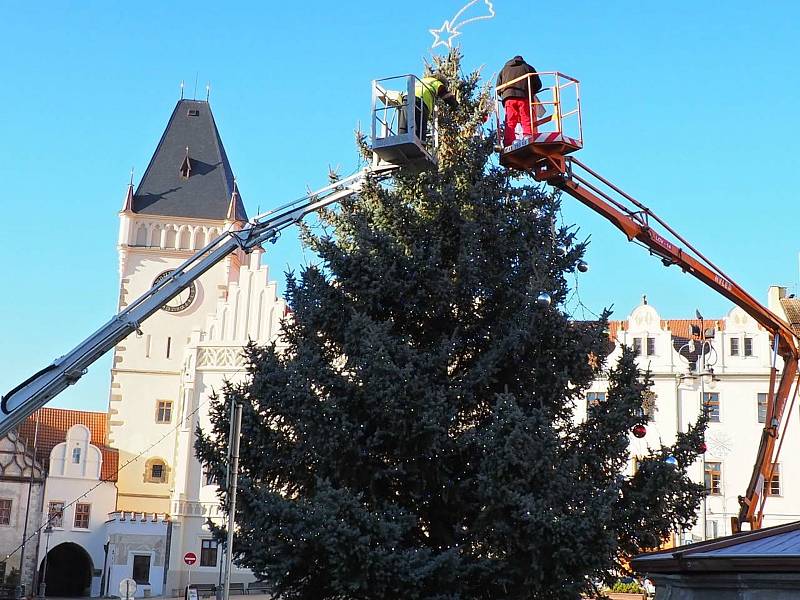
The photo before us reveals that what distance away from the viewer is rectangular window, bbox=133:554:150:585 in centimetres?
4181

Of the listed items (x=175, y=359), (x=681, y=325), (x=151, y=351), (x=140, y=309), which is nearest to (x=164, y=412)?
(x=175, y=359)

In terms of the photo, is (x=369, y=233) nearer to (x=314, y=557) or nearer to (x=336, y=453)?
(x=336, y=453)

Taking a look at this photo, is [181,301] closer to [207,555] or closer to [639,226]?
[207,555]

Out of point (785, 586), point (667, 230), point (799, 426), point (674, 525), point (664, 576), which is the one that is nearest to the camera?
point (785, 586)

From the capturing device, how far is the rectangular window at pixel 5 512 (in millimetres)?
42188

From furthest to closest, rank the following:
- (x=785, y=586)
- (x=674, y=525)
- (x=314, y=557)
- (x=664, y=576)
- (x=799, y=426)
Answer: (x=799, y=426)
(x=674, y=525)
(x=314, y=557)
(x=664, y=576)
(x=785, y=586)

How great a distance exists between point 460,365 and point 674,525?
3.86 meters

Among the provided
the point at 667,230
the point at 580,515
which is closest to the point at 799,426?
the point at 667,230

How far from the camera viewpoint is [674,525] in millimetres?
14336

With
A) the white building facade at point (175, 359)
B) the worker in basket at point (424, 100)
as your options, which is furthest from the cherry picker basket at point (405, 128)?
the white building facade at point (175, 359)

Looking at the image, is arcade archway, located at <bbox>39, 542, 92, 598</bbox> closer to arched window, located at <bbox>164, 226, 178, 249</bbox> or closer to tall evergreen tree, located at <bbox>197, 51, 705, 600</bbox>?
arched window, located at <bbox>164, 226, 178, 249</bbox>

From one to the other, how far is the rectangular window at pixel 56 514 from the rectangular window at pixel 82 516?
24.8 inches

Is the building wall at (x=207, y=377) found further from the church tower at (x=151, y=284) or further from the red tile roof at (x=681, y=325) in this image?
the red tile roof at (x=681, y=325)

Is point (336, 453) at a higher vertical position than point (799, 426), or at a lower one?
lower
